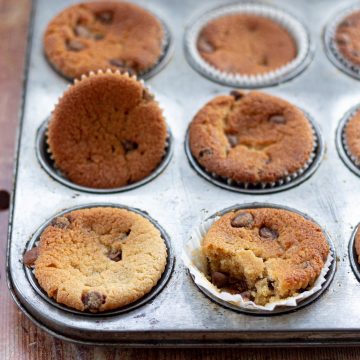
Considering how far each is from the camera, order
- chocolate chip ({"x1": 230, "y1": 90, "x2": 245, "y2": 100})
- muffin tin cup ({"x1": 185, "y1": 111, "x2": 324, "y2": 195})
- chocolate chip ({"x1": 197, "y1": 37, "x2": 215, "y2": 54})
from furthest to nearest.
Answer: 1. chocolate chip ({"x1": 197, "y1": 37, "x2": 215, "y2": 54})
2. chocolate chip ({"x1": 230, "y1": 90, "x2": 245, "y2": 100})
3. muffin tin cup ({"x1": 185, "y1": 111, "x2": 324, "y2": 195})

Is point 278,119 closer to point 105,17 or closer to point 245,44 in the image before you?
point 245,44

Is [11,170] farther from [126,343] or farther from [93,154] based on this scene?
[126,343]

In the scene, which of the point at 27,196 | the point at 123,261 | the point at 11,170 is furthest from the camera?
the point at 11,170

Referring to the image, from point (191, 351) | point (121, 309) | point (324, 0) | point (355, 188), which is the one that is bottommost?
point (191, 351)

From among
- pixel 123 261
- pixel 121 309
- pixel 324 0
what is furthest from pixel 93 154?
pixel 324 0

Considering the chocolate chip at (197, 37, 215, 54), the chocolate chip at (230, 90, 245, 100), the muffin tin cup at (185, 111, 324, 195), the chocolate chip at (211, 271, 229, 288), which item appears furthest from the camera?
the chocolate chip at (197, 37, 215, 54)

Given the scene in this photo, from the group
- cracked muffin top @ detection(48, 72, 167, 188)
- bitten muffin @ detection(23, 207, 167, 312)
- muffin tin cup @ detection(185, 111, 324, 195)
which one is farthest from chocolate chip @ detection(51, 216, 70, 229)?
muffin tin cup @ detection(185, 111, 324, 195)

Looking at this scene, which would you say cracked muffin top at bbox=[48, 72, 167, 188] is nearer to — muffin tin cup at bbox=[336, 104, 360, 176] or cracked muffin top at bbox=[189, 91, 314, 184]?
cracked muffin top at bbox=[189, 91, 314, 184]
